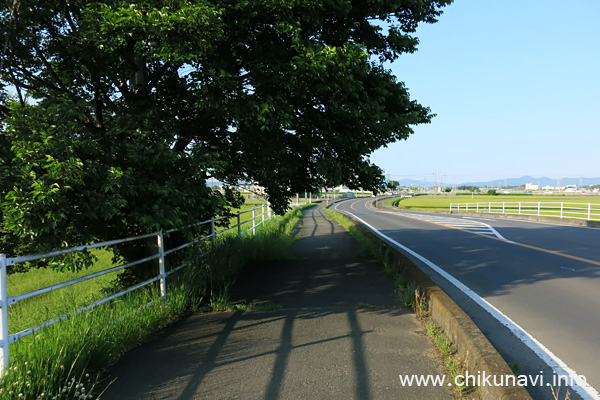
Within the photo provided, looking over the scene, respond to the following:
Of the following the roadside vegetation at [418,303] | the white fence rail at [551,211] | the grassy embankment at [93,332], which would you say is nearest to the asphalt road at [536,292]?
the roadside vegetation at [418,303]

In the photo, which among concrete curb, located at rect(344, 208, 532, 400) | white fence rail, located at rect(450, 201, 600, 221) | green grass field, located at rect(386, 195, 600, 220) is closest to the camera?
concrete curb, located at rect(344, 208, 532, 400)

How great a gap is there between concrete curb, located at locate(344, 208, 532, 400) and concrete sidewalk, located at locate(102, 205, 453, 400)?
0.29 m

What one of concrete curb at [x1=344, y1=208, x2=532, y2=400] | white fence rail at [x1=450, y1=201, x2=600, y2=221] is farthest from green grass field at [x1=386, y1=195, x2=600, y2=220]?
concrete curb at [x1=344, y1=208, x2=532, y2=400]

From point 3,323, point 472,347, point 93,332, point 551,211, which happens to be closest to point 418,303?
point 472,347

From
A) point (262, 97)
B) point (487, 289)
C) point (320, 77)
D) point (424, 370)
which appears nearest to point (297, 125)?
point (262, 97)

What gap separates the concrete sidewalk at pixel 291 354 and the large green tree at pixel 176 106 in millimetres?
1459

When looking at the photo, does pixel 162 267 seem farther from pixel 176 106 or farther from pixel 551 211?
pixel 551 211

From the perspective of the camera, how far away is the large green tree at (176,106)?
448cm

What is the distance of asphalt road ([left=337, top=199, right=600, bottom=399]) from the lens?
4227 millimetres

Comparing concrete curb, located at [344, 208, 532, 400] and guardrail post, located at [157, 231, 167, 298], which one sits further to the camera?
guardrail post, located at [157, 231, 167, 298]

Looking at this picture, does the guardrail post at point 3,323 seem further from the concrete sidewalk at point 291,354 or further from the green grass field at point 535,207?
the green grass field at point 535,207

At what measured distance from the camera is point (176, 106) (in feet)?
24.1

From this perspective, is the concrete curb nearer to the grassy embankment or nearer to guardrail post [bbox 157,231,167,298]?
the grassy embankment

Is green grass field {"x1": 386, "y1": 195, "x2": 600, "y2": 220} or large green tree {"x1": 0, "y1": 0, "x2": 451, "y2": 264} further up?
large green tree {"x1": 0, "y1": 0, "x2": 451, "y2": 264}
